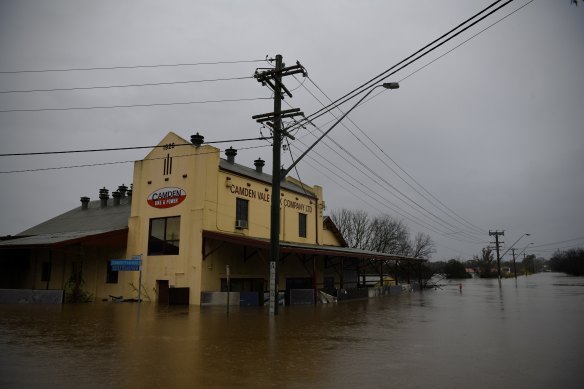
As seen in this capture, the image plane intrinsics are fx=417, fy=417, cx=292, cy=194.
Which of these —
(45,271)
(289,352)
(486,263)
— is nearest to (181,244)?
(45,271)

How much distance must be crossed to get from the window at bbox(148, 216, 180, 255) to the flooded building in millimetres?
59

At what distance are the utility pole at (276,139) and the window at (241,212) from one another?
25.7 feet

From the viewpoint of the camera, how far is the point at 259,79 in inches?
710

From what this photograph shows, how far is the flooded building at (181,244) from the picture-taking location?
75.5ft

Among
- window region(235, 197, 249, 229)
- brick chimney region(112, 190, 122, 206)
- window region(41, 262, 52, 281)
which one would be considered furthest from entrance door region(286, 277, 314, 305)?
window region(41, 262, 52, 281)

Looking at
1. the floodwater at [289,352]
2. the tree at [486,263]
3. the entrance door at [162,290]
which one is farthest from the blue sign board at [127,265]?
the tree at [486,263]

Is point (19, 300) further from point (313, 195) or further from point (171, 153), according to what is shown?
point (313, 195)

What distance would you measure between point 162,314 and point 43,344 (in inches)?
298

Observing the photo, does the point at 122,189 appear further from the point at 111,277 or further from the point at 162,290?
the point at 162,290

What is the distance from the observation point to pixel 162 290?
24172 mm

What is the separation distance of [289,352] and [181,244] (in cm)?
1510

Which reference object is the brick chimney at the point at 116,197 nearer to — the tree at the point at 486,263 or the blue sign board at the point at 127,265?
the blue sign board at the point at 127,265

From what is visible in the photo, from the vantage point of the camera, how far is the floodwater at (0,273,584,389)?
7.23m

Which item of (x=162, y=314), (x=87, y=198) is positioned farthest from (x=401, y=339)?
(x=87, y=198)
